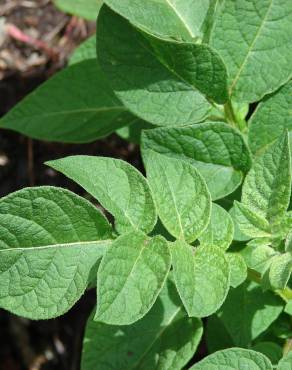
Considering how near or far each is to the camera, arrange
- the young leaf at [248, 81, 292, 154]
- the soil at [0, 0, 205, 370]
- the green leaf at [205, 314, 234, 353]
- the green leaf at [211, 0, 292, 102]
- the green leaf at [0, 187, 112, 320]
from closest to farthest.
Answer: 1. the green leaf at [0, 187, 112, 320]
2. the green leaf at [211, 0, 292, 102]
3. the young leaf at [248, 81, 292, 154]
4. the green leaf at [205, 314, 234, 353]
5. the soil at [0, 0, 205, 370]

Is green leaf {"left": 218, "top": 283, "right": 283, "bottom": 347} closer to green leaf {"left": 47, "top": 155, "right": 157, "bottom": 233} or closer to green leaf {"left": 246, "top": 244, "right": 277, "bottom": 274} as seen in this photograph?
green leaf {"left": 246, "top": 244, "right": 277, "bottom": 274}

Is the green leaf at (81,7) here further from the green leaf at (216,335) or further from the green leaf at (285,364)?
the green leaf at (285,364)

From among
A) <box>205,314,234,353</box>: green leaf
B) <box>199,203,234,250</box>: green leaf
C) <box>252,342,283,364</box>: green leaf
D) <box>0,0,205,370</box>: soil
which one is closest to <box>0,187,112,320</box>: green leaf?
<box>199,203,234,250</box>: green leaf

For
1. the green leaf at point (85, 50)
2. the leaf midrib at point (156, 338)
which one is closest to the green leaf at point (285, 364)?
the leaf midrib at point (156, 338)

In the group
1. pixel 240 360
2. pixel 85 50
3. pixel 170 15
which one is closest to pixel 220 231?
pixel 240 360

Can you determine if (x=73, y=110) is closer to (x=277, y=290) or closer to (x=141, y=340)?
(x=141, y=340)

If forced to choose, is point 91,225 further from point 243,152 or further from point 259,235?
point 243,152

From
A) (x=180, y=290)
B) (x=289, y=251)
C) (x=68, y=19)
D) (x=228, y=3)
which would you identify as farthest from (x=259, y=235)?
(x=68, y=19)

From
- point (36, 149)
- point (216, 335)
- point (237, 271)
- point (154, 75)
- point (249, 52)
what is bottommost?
point (36, 149)
